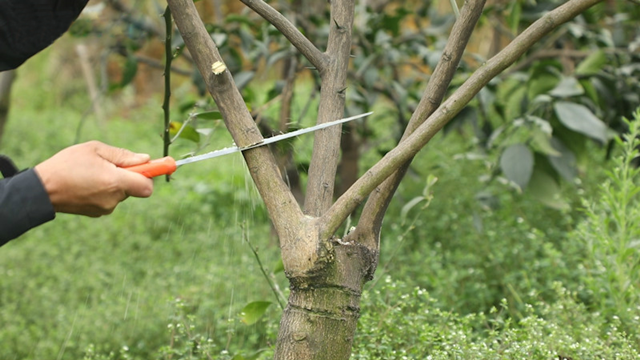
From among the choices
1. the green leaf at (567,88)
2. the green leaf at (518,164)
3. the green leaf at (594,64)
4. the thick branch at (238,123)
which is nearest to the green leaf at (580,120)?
the green leaf at (567,88)

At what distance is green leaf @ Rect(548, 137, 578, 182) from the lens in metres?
2.05

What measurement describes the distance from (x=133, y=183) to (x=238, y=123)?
0.22 meters

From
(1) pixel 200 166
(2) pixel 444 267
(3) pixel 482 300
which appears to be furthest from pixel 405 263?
(1) pixel 200 166

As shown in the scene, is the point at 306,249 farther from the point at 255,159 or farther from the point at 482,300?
the point at 482,300

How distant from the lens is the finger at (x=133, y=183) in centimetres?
96

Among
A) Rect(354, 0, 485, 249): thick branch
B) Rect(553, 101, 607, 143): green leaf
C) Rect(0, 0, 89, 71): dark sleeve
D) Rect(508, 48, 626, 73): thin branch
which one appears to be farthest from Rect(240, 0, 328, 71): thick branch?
Rect(508, 48, 626, 73): thin branch

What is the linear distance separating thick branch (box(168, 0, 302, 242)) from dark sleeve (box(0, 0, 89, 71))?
230 mm

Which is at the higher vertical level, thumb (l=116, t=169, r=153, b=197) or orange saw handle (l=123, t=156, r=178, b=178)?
orange saw handle (l=123, t=156, r=178, b=178)

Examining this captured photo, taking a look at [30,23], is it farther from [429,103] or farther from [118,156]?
[429,103]

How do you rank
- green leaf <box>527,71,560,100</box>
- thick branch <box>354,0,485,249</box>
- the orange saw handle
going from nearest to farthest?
1. the orange saw handle
2. thick branch <box>354,0,485,249</box>
3. green leaf <box>527,71,560,100</box>

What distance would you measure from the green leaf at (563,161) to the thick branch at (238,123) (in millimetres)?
1269

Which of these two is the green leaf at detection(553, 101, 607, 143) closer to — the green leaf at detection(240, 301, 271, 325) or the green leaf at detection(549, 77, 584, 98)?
the green leaf at detection(549, 77, 584, 98)

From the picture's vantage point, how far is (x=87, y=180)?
0.93 meters

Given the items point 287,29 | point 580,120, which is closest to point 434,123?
point 287,29
